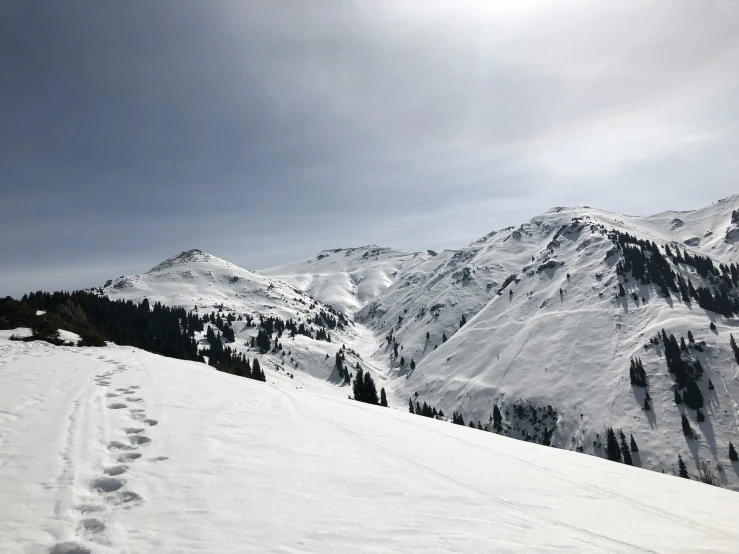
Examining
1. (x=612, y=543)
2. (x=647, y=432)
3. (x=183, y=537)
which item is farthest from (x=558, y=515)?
(x=647, y=432)

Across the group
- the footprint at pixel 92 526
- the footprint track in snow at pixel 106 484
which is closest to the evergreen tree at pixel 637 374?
the footprint track in snow at pixel 106 484

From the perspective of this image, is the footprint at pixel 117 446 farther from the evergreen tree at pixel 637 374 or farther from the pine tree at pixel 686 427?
the evergreen tree at pixel 637 374

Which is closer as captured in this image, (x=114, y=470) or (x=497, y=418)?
(x=114, y=470)

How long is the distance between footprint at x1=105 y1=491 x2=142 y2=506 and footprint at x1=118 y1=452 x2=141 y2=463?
1768mm

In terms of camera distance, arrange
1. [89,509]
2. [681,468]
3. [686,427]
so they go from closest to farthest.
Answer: [89,509] → [681,468] → [686,427]

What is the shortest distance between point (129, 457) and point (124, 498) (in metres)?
2.19

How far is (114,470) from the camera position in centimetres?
704

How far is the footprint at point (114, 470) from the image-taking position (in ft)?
22.8

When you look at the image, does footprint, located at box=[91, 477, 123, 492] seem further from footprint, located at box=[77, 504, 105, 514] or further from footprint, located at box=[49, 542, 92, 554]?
footprint, located at box=[49, 542, 92, 554]

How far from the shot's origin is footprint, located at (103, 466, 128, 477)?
22.8 feet

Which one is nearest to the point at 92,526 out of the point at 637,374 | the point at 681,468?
the point at 681,468

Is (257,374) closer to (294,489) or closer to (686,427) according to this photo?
(294,489)

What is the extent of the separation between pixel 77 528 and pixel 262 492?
2.55 metres

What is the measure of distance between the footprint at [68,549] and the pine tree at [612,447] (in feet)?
566
